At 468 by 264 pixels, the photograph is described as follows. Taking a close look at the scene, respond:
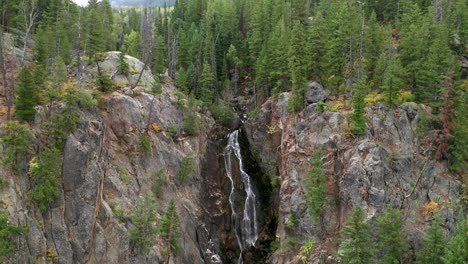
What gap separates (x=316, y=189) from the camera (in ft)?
126

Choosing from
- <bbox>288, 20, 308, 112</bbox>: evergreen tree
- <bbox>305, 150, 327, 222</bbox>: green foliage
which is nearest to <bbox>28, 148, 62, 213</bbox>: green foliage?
<bbox>305, 150, 327, 222</bbox>: green foliage

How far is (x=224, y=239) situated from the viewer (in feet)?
147

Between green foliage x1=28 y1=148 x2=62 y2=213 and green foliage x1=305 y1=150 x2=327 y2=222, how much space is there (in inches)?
928

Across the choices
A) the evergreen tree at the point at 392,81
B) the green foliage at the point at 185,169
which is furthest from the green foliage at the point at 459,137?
the green foliage at the point at 185,169

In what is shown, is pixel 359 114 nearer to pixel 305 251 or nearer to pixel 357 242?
pixel 357 242

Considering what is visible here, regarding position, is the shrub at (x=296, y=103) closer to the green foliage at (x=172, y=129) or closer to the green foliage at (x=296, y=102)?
the green foliage at (x=296, y=102)

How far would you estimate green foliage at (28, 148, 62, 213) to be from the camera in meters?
32.3

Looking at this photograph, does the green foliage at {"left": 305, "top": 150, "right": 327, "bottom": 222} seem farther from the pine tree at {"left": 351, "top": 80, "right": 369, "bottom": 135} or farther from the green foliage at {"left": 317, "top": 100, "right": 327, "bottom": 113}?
the green foliage at {"left": 317, "top": 100, "right": 327, "bottom": 113}

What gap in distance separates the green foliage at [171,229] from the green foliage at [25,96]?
15.5 m

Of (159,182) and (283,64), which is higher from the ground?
(283,64)

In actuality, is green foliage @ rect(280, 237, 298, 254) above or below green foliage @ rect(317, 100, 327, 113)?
below

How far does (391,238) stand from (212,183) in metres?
22.8

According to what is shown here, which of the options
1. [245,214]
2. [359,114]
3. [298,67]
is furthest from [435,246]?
[298,67]

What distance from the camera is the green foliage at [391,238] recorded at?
3244 centimetres
